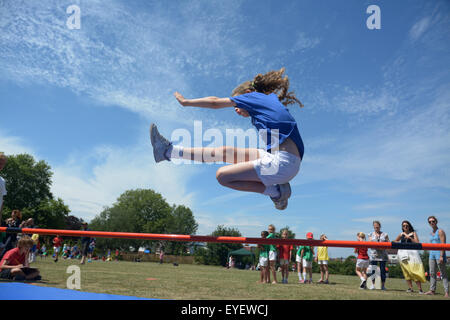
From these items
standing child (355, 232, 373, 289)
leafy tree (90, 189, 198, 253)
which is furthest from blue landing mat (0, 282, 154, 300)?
leafy tree (90, 189, 198, 253)

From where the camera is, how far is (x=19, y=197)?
40688 millimetres

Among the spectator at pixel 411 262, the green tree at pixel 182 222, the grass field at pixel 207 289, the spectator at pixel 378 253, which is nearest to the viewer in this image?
the grass field at pixel 207 289

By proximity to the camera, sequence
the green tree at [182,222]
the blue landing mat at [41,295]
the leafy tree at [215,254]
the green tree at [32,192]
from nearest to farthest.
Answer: the blue landing mat at [41,295] < the leafy tree at [215,254] < the green tree at [32,192] < the green tree at [182,222]

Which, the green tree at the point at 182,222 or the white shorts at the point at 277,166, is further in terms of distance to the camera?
the green tree at the point at 182,222

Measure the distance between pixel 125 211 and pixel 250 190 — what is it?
202 feet

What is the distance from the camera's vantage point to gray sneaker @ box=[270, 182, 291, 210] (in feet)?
11.4

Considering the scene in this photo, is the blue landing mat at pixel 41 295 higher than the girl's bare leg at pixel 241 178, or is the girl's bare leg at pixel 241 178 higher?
the girl's bare leg at pixel 241 178

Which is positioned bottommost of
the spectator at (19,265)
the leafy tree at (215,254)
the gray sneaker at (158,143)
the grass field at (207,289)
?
the leafy tree at (215,254)

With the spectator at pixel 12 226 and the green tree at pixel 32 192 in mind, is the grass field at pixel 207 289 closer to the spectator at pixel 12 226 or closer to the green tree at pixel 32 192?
the spectator at pixel 12 226

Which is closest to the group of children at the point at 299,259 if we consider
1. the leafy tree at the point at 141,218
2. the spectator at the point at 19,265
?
the spectator at the point at 19,265

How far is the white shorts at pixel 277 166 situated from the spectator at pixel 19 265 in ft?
20.1

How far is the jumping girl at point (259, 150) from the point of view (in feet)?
10.4
